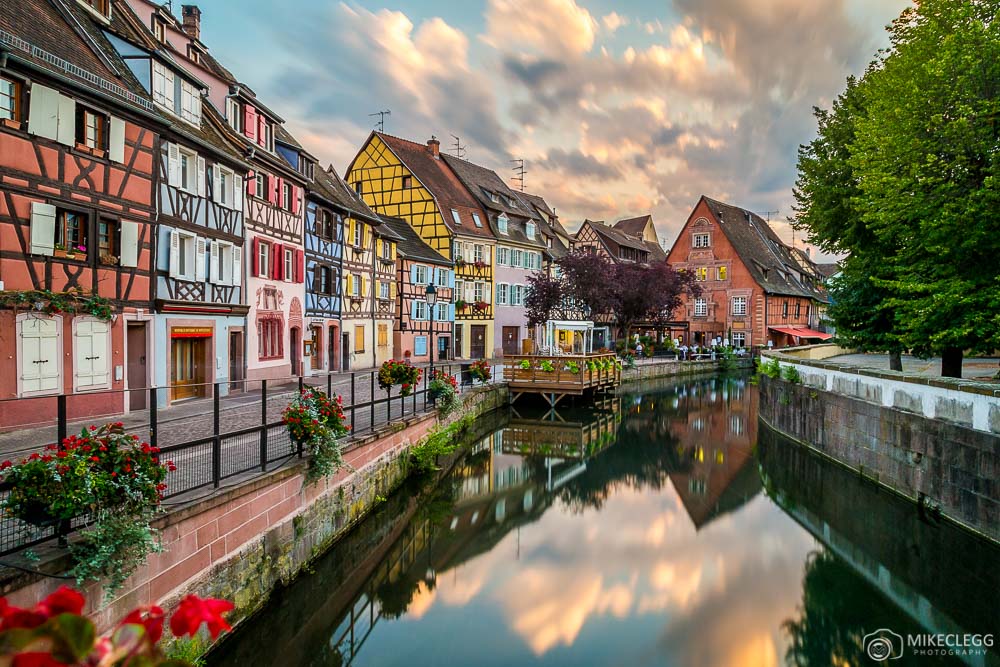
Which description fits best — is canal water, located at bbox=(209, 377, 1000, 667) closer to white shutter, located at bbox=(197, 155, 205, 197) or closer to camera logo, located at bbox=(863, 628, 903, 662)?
camera logo, located at bbox=(863, 628, 903, 662)

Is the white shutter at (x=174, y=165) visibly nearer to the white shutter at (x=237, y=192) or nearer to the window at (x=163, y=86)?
the window at (x=163, y=86)

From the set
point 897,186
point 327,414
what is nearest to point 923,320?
point 897,186

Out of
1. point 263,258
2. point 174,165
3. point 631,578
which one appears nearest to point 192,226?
point 174,165

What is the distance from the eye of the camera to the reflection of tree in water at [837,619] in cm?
805

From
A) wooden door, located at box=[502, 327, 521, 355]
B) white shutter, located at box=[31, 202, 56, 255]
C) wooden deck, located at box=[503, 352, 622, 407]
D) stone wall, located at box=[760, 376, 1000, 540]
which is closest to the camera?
stone wall, located at box=[760, 376, 1000, 540]

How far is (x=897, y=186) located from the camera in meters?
12.6

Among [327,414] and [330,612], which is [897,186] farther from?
[330,612]

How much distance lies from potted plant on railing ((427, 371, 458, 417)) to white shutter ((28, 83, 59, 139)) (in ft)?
32.8

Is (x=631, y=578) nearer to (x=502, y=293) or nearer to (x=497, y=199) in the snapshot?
(x=502, y=293)

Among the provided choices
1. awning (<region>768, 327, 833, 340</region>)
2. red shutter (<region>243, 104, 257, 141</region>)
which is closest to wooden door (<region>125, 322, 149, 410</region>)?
red shutter (<region>243, 104, 257, 141</region>)

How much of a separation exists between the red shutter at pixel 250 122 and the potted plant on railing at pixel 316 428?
46.9 feet

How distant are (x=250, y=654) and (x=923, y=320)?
1337 centimetres

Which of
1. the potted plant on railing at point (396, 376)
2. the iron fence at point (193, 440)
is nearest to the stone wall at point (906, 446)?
the potted plant on railing at point (396, 376)

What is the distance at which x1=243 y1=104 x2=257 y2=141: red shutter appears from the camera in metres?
20.4
